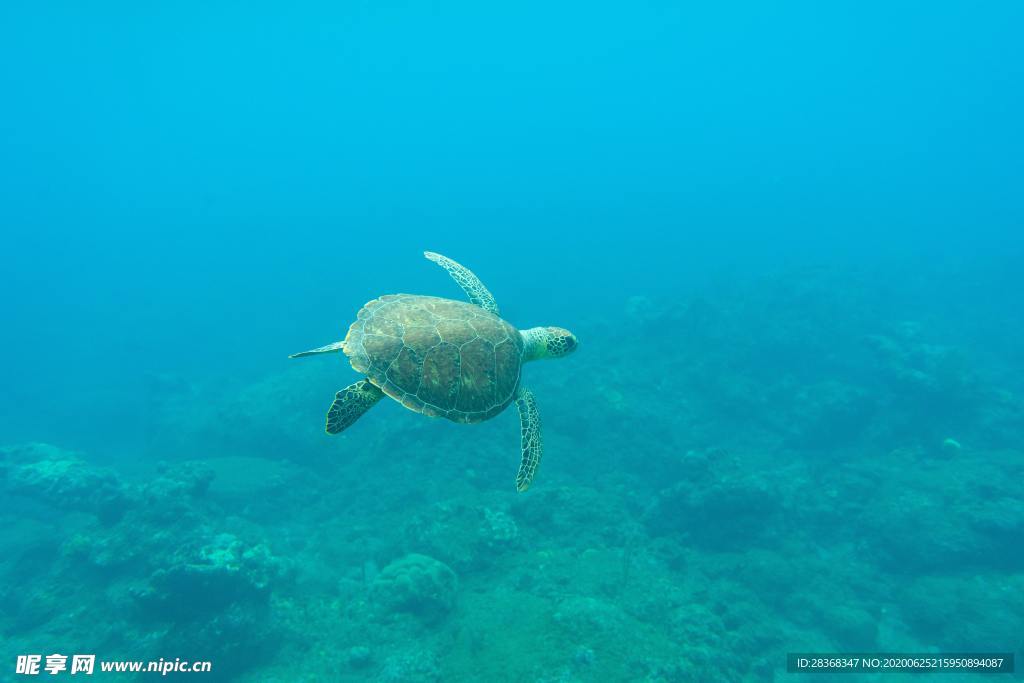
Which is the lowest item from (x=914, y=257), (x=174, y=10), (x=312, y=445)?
(x=312, y=445)

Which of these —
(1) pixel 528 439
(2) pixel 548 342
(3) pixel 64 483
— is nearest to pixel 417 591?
(1) pixel 528 439

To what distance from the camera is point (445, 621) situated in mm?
7414

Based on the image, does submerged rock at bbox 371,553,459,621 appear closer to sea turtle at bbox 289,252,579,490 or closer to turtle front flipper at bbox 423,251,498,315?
sea turtle at bbox 289,252,579,490

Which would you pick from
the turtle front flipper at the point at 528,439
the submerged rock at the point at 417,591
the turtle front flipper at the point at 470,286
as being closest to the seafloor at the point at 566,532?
the submerged rock at the point at 417,591

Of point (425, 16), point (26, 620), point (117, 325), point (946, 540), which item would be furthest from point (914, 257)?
point (425, 16)

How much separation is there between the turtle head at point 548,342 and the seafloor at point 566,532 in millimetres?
4242

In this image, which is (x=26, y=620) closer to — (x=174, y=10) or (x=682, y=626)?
(x=682, y=626)

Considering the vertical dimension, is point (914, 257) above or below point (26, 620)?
above

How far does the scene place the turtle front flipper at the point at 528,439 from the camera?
532 centimetres

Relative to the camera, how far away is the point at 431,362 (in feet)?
15.5

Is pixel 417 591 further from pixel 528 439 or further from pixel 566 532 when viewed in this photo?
pixel 528 439

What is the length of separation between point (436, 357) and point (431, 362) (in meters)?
0.08

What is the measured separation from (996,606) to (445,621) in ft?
32.2

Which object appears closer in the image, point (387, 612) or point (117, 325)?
point (387, 612)
